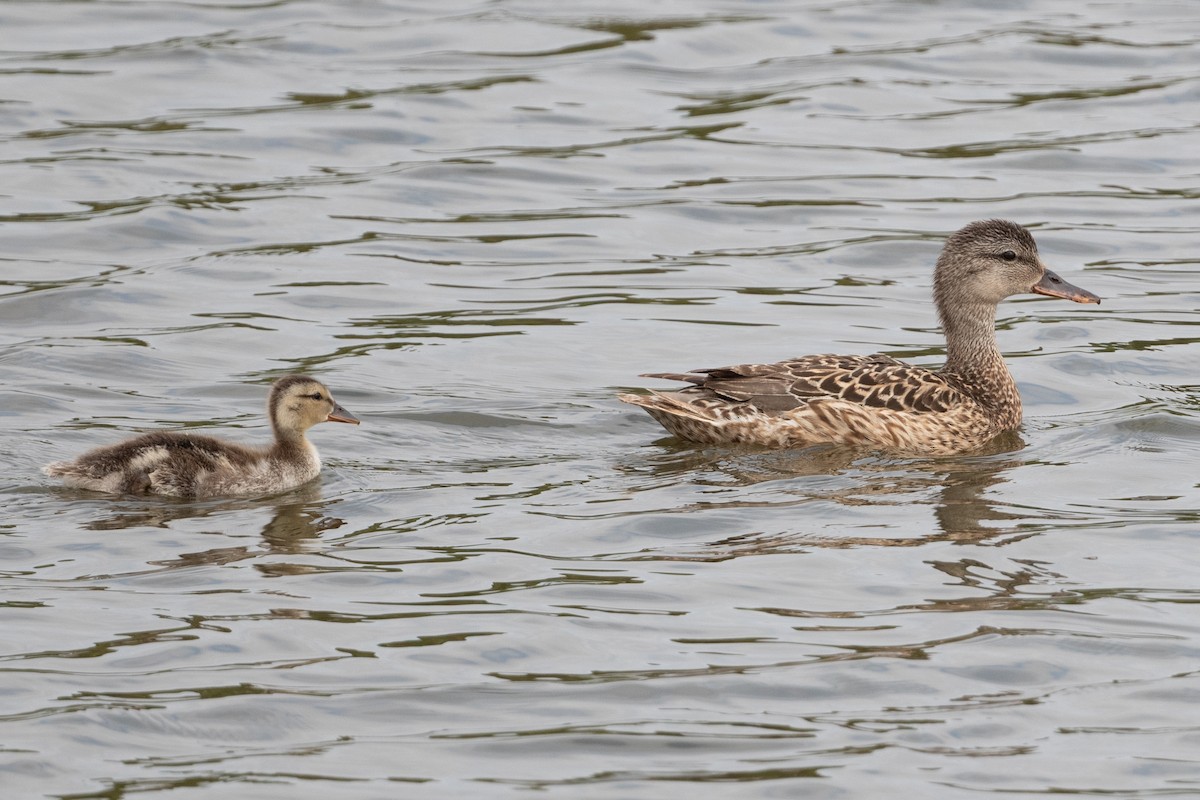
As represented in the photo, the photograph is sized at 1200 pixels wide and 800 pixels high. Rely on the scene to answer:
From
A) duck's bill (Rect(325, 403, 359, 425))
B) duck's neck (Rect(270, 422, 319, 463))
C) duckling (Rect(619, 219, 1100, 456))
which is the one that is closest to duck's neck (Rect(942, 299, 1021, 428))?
duckling (Rect(619, 219, 1100, 456))

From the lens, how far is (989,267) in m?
12.3

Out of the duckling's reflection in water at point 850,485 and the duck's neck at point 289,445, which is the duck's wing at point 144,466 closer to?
the duck's neck at point 289,445

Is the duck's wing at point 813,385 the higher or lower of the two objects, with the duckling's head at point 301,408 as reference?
lower

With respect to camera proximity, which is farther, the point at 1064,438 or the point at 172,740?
the point at 1064,438

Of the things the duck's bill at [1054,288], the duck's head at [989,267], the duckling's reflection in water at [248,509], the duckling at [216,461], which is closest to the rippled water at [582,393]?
the duckling's reflection in water at [248,509]

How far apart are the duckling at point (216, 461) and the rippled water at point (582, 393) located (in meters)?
0.17

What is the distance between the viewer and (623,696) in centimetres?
778

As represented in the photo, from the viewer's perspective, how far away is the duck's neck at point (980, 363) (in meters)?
11.9

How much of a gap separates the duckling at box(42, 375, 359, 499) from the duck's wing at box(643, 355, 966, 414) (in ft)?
6.03

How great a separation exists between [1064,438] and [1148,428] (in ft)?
1.56

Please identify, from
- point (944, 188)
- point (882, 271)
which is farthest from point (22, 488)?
point (944, 188)

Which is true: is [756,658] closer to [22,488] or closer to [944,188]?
[22,488]

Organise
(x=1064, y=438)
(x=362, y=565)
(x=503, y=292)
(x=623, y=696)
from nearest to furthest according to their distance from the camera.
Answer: (x=623, y=696) < (x=362, y=565) < (x=1064, y=438) < (x=503, y=292)

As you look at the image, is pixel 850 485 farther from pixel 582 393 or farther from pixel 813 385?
pixel 582 393
